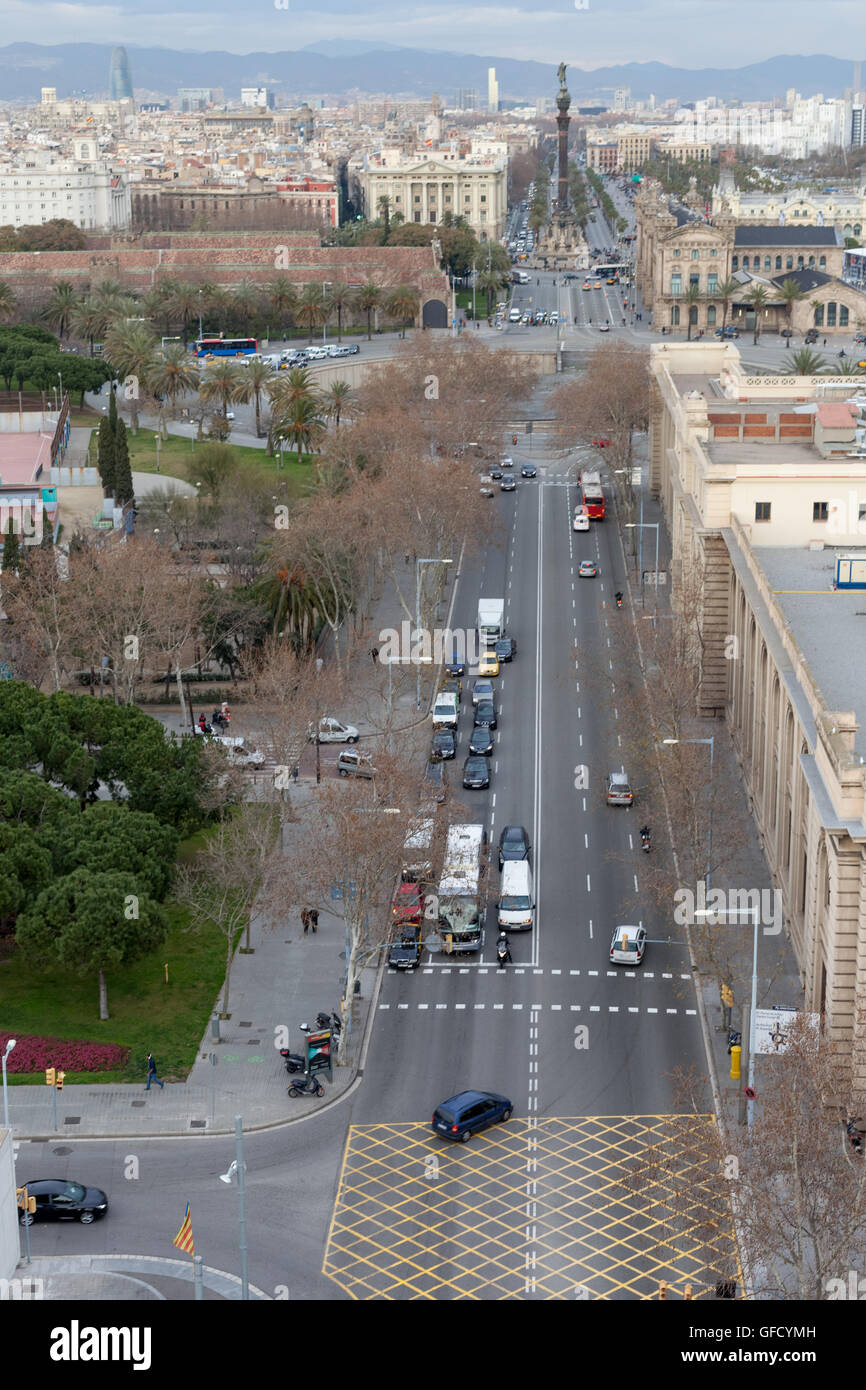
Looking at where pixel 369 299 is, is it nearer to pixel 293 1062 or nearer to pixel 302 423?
pixel 302 423

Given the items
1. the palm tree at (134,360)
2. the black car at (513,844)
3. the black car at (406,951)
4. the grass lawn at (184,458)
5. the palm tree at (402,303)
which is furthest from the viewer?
the palm tree at (402,303)

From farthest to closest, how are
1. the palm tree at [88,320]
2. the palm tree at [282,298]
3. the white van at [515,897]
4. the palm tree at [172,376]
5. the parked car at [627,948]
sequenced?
1. the palm tree at [282,298]
2. the palm tree at [88,320]
3. the palm tree at [172,376]
4. the white van at [515,897]
5. the parked car at [627,948]

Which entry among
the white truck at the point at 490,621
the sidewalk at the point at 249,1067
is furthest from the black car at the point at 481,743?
the sidewalk at the point at 249,1067

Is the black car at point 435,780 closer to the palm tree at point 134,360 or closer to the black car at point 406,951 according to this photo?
the black car at point 406,951

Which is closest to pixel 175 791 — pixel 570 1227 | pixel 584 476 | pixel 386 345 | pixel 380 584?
pixel 570 1227

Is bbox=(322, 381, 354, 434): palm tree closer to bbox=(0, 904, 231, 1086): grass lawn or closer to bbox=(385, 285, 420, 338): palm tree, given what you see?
bbox=(385, 285, 420, 338): palm tree

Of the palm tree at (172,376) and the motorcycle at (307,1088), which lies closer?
the motorcycle at (307,1088)

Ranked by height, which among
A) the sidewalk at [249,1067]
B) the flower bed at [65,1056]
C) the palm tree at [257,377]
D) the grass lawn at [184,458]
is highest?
the palm tree at [257,377]
